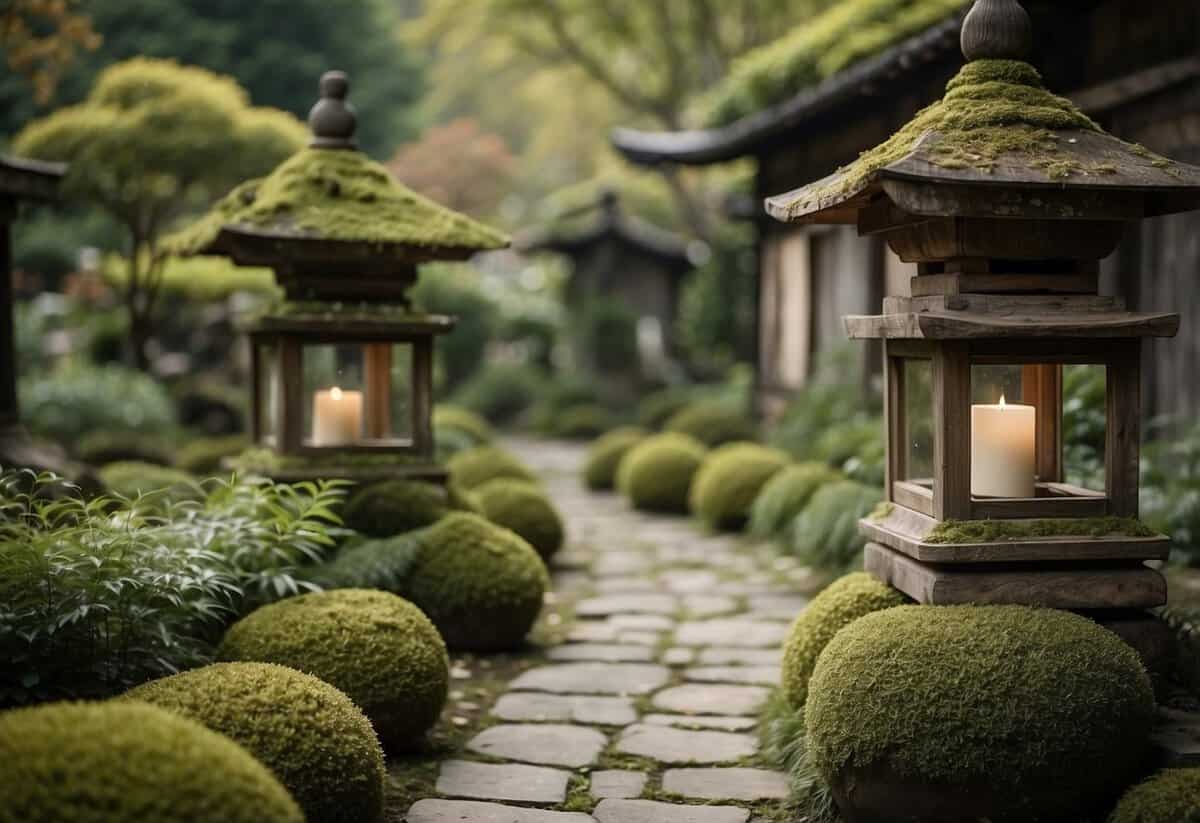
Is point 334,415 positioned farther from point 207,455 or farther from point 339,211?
point 207,455

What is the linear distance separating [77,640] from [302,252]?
2909 mm

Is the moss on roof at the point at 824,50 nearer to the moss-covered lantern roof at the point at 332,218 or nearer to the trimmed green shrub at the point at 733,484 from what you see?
the trimmed green shrub at the point at 733,484

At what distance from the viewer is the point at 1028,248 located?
4.09 meters

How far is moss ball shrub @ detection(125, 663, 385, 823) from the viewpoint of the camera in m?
3.54

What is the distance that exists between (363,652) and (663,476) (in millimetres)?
7082

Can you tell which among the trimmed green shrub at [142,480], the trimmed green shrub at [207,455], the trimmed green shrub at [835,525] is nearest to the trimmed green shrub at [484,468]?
the trimmed green shrub at [207,455]

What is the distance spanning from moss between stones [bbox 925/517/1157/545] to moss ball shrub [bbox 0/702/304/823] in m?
2.34

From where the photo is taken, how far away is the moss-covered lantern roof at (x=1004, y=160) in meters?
3.83

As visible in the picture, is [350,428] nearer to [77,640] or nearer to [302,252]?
[302,252]

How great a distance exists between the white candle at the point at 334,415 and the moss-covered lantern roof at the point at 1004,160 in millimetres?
3300

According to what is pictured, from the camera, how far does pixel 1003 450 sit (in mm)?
4234

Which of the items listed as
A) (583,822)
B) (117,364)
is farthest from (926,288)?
(117,364)

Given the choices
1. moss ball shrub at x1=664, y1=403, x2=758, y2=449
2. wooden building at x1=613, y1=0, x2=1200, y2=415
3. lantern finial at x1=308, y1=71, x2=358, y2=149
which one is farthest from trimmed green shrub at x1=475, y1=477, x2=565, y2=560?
moss ball shrub at x1=664, y1=403, x2=758, y2=449

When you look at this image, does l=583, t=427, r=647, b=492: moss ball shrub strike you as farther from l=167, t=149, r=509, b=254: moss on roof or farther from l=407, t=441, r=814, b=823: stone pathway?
l=167, t=149, r=509, b=254: moss on roof
